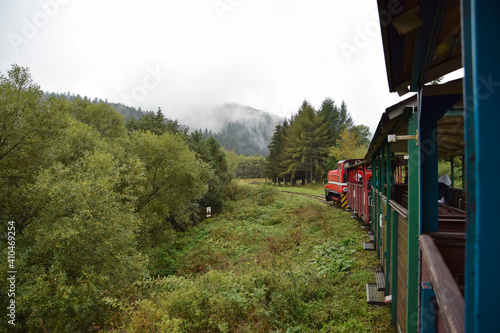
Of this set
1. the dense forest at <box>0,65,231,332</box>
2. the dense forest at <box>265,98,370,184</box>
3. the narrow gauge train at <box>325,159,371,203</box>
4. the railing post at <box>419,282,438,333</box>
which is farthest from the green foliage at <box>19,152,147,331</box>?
the dense forest at <box>265,98,370,184</box>

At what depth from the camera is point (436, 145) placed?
91.7 inches

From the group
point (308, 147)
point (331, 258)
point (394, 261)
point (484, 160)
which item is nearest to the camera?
point (484, 160)

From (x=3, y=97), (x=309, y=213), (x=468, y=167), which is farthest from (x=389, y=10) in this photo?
(x=309, y=213)

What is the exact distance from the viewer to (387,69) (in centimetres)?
244

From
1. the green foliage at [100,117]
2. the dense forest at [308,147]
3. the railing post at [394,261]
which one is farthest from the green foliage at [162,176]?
the dense forest at [308,147]

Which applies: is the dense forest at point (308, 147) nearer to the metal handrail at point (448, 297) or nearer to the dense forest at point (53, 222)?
the dense forest at point (53, 222)

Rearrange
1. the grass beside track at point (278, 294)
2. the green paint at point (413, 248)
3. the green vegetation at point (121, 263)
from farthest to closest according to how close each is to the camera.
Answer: the green vegetation at point (121, 263)
the grass beside track at point (278, 294)
the green paint at point (413, 248)

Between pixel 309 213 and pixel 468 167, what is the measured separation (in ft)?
55.1

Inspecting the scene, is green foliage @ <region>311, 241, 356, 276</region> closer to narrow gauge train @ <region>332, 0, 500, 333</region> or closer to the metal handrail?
narrow gauge train @ <region>332, 0, 500, 333</region>

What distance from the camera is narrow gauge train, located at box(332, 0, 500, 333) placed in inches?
26.9

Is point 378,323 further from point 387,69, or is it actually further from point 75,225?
point 75,225

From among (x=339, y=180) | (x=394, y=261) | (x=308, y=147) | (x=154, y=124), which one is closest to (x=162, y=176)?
(x=339, y=180)

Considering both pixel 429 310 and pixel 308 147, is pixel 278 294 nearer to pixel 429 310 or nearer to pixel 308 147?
pixel 429 310

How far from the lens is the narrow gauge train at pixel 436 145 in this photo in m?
0.68
